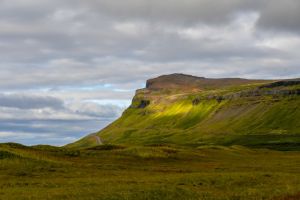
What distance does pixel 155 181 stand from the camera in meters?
58.0

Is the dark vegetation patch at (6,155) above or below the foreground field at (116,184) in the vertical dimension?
above

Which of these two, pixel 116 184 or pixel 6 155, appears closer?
pixel 116 184

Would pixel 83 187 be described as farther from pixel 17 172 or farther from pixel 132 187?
pixel 17 172

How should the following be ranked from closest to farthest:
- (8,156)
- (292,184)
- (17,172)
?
(292,184), (17,172), (8,156)

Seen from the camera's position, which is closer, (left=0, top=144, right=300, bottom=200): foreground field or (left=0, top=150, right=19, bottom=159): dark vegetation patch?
(left=0, top=144, right=300, bottom=200): foreground field

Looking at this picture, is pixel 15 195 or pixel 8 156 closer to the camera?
pixel 15 195

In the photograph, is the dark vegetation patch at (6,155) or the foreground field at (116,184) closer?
the foreground field at (116,184)

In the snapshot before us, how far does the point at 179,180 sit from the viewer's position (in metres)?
57.7

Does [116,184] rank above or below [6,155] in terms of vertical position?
below

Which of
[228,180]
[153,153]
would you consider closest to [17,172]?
[228,180]

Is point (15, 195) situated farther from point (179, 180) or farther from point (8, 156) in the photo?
point (8, 156)

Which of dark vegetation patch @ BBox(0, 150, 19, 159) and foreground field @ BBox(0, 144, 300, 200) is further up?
dark vegetation patch @ BBox(0, 150, 19, 159)

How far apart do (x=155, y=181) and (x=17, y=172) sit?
23243 mm

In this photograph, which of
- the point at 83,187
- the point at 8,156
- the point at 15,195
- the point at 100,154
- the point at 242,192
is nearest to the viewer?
the point at 15,195
